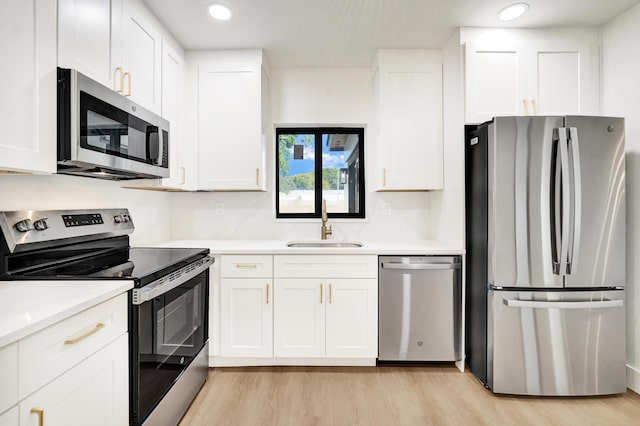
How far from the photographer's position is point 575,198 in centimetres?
200

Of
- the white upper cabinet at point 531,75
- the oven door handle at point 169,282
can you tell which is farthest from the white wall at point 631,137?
the oven door handle at point 169,282

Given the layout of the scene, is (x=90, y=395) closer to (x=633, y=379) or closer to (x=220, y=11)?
(x=220, y=11)

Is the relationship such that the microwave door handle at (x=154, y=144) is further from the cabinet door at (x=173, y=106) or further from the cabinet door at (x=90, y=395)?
the cabinet door at (x=90, y=395)

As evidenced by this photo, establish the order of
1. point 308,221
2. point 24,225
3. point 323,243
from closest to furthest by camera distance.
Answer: point 24,225 < point 323,243 < point 308,221

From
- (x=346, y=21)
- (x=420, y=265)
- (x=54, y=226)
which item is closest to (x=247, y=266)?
(x=54, y=226)

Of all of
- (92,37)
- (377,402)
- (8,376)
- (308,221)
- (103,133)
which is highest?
(92,37)

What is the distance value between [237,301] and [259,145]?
1227 millimetres

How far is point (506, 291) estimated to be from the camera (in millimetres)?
2070

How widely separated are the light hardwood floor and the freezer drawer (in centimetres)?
10

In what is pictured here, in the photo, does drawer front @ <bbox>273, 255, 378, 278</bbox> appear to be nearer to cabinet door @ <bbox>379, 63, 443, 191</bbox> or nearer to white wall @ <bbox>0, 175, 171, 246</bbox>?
cabinet door @ <bbox>379, 63, 443, 191</bbox>

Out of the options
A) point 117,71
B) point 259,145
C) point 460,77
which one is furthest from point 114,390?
point 460,77

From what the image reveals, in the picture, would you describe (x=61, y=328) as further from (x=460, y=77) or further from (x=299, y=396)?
(x=460, y=77)

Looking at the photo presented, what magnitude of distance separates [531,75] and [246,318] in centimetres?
270

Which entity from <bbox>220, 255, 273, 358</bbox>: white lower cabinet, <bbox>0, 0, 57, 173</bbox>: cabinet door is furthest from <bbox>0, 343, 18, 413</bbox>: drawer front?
<bbox>220, 255, 273, 358</bbox>: white lower cabinet
